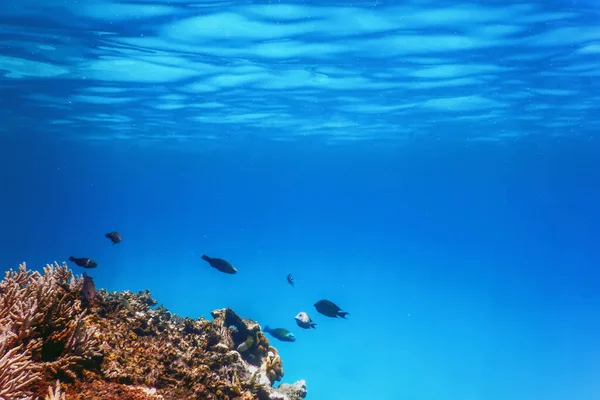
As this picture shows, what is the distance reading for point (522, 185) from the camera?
67.2 m

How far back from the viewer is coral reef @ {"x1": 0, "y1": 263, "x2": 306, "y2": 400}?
159 inches

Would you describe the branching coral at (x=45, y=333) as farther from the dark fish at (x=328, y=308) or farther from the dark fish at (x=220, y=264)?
the dark fish at (x=328, y=308)

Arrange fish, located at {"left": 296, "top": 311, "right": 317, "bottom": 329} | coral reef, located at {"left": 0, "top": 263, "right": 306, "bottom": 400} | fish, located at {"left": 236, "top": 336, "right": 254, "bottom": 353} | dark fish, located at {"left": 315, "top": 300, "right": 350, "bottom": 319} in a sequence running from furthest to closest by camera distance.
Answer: fish, located at {"left": 296, "top": 311, "right": 317, "bottom": 329} < dark fish, located at {"left": 315, "top": 300, "right": 350, "bottom": 319} < fish, located at {"left": 236, "top": 336, "right": 254, "bottom": 353} < coral reef, located at {"left": 0, "top": 263, "right": 306, "bottom": 400}

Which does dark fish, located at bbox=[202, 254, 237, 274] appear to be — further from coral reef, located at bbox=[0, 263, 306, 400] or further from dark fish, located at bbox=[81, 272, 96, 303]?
dark fish, located at bbox=[81, 272, 96, 303]

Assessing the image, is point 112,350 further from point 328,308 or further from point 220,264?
point 328,308

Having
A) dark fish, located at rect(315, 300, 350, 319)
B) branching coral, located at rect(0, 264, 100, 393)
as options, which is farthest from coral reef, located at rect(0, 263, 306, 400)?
dark fish, located at rect(315, 300, 350, 319)

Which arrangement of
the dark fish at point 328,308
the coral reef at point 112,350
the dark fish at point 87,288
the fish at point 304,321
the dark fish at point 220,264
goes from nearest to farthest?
the coral reef at point 112,350
the dark fish at point 87,288
the dark fish at point 220,264
the dark fish at point 328,308
the fish at point 304,321

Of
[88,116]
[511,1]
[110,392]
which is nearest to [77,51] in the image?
[88,116]

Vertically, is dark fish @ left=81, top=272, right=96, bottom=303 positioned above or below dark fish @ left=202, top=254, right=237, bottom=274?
above

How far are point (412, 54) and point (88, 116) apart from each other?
79.4 feet

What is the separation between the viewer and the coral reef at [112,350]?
4.03 metres

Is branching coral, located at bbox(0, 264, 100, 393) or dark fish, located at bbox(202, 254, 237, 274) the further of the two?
dark fish, located at bbox(202, 254, 237, 274)

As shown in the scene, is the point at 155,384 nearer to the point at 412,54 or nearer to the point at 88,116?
the point at 412,54

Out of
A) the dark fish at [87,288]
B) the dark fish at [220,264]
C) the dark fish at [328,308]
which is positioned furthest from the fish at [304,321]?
the dark fish at [87,288]
